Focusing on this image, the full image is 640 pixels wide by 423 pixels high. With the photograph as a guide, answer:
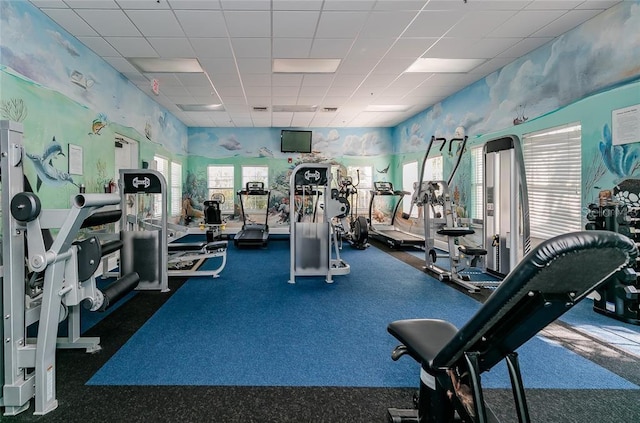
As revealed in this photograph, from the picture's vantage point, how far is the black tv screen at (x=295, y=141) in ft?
31.8

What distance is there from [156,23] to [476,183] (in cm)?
566

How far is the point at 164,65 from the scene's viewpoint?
538 centimetres

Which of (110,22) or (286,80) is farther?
(286,80)

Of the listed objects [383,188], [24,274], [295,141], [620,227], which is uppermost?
[295,141]

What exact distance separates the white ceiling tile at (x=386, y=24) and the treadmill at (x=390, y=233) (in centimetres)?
389

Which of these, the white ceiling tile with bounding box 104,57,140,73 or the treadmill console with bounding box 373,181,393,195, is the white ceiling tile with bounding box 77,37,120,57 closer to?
the white ceiling tile with bounding box 104,57,140,73

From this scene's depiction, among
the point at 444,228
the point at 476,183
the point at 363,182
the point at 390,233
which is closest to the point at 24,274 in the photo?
the point at 444,228

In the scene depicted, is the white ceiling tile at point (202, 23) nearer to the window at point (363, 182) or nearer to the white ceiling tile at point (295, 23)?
the white ceiling tile at point (295, 23)

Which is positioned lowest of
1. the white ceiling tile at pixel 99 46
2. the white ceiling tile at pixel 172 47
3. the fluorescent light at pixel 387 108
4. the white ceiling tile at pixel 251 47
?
the white ceiling tile at pixel 99 46

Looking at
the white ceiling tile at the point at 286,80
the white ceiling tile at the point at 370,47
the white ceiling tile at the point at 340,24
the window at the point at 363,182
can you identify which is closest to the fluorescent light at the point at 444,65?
the white ceiling tile at the point at 370,47

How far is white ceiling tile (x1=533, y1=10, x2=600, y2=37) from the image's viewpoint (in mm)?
3791

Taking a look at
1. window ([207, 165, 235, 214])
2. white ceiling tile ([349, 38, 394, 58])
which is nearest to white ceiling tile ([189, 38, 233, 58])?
white ceiling tile ([349, 38, 394, 58])

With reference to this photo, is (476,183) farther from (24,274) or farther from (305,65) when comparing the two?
(24,274)

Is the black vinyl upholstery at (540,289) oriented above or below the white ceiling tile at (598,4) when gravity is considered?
below
